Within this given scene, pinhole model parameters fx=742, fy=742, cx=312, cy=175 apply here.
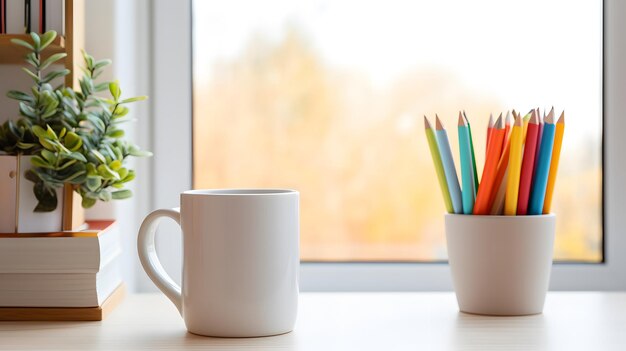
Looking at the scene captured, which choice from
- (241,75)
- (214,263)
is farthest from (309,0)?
(214,263)

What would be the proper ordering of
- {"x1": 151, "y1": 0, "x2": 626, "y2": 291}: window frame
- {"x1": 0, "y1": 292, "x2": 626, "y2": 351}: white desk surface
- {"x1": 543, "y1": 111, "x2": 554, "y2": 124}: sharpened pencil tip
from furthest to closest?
{"x1": 151, "y1": 0, "x2": 626, "y2": 291}: window frame
{"x1": 543, "y1": 111, "x2": 554, "y2": 124}: sharpened pencil tip
{"x1": 0, "y1": 292, "x2": 626, "y2": 351}: white desk surface

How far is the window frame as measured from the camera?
105 centimetres

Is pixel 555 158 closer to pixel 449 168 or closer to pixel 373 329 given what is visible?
pixel 449 168

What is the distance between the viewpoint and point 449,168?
818mm

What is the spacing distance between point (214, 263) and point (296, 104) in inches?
17.2

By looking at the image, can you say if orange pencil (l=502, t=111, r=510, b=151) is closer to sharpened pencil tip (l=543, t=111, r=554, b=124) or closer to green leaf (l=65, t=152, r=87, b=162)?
sharpened pencil tip (l=543, t=111, r=554, b=124)

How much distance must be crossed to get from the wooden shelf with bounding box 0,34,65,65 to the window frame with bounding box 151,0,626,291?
0.21m

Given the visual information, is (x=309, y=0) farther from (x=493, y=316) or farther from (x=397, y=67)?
(x=493, y=316)

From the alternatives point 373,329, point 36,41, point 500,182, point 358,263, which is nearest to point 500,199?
point 500,182

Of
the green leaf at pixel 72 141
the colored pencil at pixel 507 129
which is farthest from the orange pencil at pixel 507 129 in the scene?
the green leaf at pixel 72 141

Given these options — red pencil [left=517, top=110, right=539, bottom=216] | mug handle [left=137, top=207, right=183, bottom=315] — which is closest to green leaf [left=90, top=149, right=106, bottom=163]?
mug handle [left=137, top=207, right=183, bottom=315]

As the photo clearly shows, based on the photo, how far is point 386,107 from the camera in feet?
3.53

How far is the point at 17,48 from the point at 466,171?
1.73 ft

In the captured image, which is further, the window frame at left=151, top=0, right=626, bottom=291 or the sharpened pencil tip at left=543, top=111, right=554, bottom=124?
the window frame at left=151, top=0, right=626, bottom=291
